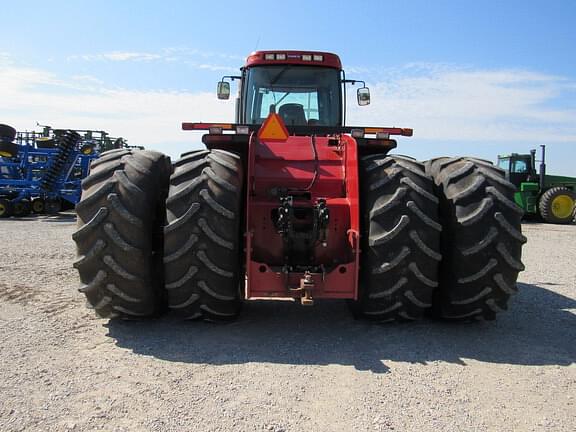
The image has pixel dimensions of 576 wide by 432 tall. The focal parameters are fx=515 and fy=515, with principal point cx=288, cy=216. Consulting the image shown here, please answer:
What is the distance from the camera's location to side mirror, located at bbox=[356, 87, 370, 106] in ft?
23.3

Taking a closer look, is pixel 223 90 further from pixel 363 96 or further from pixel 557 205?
pixel 557 205

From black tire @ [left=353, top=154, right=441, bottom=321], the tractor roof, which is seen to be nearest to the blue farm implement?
the tractor roof

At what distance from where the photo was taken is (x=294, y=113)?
259 inches

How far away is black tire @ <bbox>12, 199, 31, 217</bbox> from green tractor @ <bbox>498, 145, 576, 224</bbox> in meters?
17.1

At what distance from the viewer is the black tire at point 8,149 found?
1750 cm

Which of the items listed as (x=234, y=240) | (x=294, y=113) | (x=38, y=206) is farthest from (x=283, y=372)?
(x=38, y=206)

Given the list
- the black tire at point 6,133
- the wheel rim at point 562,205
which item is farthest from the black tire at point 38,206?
the wheel rim at point 562,205

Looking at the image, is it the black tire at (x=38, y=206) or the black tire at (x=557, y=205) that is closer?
the black tire at (x=38, y=206)

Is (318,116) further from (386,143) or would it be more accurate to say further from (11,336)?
(11,336)

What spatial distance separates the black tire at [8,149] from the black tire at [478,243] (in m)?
17.1

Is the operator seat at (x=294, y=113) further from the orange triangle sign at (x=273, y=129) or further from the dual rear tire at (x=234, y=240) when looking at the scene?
the dual rear tire at (x=234, y=240)

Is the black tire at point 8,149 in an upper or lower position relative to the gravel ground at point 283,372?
upper

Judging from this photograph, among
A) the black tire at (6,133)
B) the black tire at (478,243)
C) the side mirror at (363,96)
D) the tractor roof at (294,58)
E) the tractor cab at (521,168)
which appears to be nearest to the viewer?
the black tire at (478,243)

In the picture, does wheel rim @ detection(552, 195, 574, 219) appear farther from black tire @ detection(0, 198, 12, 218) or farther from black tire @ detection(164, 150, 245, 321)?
black tire @ detection(0, 198, 12, 218)
